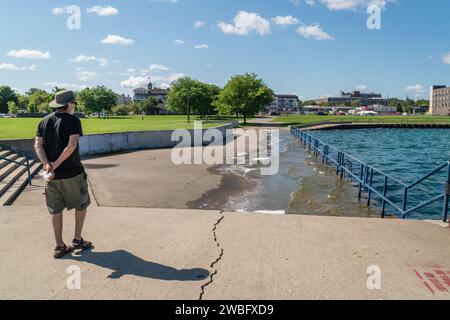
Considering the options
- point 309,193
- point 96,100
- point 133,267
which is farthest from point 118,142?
point 96,100

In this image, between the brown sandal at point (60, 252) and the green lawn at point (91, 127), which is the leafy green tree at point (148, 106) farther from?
the brown sandal at point (60, 252)

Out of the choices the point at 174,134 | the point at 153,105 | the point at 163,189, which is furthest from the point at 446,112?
the point at 163,189

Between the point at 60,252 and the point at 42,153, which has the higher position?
the point at 42,153

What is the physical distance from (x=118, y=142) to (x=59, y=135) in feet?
53.7

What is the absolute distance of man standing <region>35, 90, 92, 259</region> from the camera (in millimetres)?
4266

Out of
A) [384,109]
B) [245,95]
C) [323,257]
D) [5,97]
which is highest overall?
[5,97]

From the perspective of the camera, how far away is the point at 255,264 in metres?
4.26

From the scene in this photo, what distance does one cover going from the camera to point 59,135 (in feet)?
14.0

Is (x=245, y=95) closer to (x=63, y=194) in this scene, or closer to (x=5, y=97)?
(x=63, y=194)

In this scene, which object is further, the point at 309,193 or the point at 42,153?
the point at 309,193

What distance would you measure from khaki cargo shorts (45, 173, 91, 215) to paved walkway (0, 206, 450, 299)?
0.68 m

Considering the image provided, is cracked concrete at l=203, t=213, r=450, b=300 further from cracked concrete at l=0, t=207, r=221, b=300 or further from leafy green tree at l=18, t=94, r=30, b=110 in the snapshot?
leafy green tree at l=18, t=94, r=30, b=110

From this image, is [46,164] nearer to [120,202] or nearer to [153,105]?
[120,202]

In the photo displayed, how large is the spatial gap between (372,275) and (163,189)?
7.32 m
